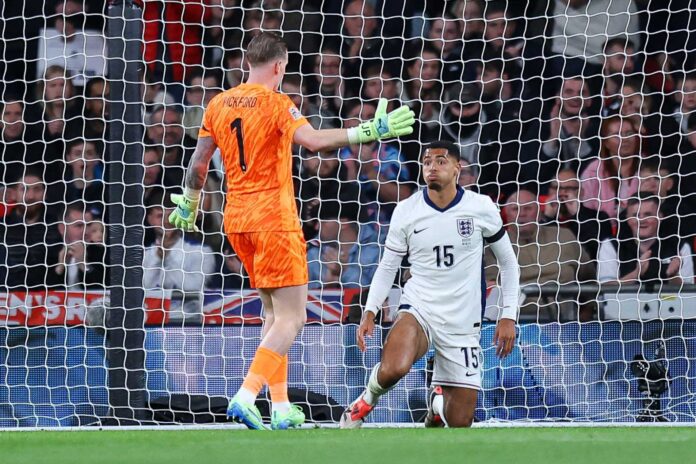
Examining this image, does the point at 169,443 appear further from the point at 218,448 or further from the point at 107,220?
the point at 107,220

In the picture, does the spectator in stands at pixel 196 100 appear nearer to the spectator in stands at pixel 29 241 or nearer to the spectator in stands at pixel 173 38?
the spectator in stands at pixel 173 38

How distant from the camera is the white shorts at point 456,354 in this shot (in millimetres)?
5922

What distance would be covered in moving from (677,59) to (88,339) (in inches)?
170

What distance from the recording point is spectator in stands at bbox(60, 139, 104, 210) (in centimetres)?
789

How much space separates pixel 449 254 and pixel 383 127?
1.12 m

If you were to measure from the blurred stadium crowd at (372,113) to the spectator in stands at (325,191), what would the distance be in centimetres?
1

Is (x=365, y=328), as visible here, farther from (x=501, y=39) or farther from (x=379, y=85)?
(x=501, y=39)

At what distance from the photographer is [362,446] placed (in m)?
4.11

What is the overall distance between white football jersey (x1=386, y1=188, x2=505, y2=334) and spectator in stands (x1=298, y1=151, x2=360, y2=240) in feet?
6.44

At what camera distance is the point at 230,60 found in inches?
326

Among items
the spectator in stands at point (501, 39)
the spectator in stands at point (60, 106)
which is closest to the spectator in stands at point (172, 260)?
the spectator in stands at point (60, 106)

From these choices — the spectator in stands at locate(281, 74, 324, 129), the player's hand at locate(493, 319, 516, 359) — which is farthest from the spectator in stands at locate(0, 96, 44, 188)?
the player's hand at locate(493, 319, 516, 359)

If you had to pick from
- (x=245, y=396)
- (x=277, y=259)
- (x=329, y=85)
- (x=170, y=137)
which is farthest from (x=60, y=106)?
(x=245, y=396)

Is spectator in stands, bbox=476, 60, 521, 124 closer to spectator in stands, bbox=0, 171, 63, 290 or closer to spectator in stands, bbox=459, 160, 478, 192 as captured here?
spectator in stands, bbox=459, 160, 478, 192
